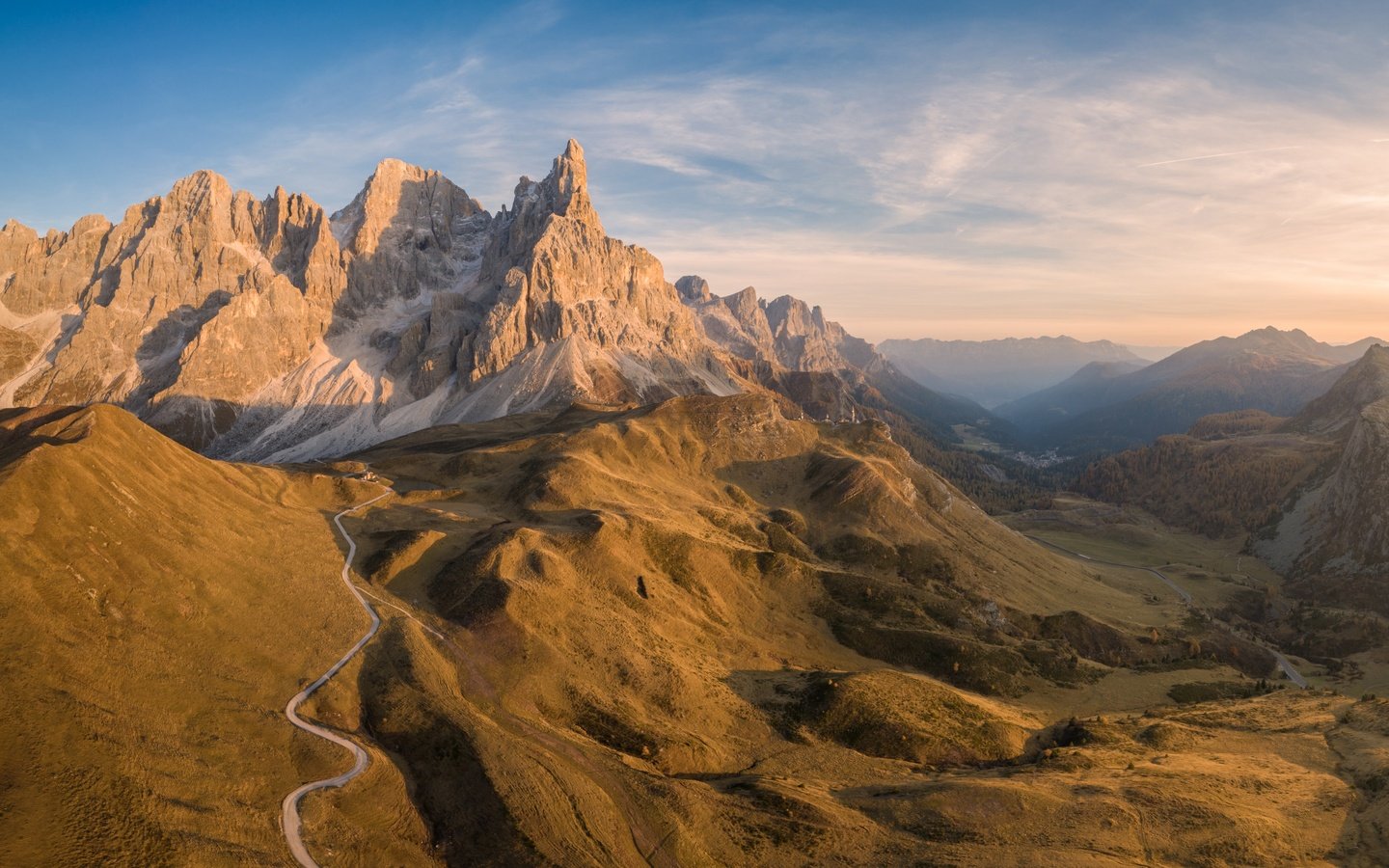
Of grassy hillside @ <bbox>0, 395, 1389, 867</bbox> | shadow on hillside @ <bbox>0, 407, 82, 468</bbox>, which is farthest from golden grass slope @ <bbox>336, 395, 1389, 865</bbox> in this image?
shadow on hillside @ <bbox>0, 407, 82, 468</bbox>

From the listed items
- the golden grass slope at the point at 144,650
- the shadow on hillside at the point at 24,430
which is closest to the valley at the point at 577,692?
the golden grass slope at the point at 144,650

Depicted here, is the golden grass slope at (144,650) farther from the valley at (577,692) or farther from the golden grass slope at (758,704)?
the golden grass slope at (758,704)

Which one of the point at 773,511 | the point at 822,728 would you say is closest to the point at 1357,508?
the point at 773,511

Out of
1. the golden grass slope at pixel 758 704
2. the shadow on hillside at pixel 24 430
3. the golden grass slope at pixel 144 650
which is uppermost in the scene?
the shadow on hillside at pixel 24 430

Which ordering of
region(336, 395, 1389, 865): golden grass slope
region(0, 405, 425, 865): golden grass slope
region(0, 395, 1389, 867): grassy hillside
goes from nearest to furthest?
1. region(0, 405, 425, 865): golden grass slope
2. region(0, 395, 1389, 867): grassy hillside
3. region(336, 395, 1389, 865): golden grass slope

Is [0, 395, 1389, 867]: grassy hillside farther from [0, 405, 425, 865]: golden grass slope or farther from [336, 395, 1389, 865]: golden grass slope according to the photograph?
[336, 395, 1389, 865]: golden grass slope

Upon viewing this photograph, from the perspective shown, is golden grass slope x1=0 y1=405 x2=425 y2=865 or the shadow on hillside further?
the shadow on hillside

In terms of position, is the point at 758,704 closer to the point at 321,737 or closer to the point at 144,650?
the point at 321,737

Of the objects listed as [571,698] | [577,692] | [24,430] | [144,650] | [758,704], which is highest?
[24,430]

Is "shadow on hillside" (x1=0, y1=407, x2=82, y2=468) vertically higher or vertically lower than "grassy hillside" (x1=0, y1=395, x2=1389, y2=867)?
higher

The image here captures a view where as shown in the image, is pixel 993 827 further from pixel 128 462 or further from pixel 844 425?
pixel 844 425

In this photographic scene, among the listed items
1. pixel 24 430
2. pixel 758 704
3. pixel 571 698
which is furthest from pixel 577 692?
pixel 24 430
